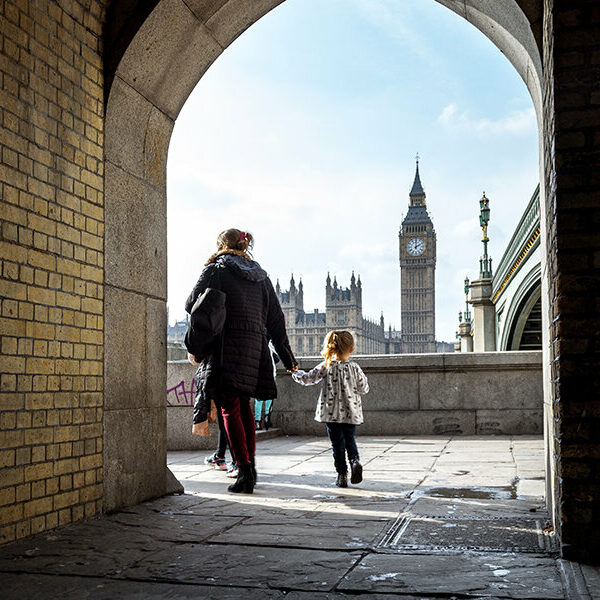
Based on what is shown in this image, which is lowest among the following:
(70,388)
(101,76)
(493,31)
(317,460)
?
(317,460)

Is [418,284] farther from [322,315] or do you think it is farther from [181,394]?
[181,394]

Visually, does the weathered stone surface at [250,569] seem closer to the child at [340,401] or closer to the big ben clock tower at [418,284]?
the child at [340,401]

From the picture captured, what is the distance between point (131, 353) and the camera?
5.05 m

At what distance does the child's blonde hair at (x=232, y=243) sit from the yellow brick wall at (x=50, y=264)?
1012 millimetres

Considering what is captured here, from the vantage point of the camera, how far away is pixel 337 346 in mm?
5938

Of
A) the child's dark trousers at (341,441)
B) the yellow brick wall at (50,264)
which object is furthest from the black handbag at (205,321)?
the child's dark trousers at (341,441)

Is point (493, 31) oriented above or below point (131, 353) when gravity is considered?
above

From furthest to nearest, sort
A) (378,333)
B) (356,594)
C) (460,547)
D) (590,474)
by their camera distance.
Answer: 1. (378,333)
2. (460,547)
3. (590,474)
4. (356,594)

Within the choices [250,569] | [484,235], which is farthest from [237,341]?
[484,235]

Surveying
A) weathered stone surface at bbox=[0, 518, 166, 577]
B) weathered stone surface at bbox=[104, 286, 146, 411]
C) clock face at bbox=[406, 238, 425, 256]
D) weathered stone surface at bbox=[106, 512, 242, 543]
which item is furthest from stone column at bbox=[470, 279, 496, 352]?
clock face at bbox=[406, 238, 425, 256]

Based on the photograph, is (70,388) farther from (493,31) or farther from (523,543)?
(493,31)

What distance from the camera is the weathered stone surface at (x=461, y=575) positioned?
9.45ft

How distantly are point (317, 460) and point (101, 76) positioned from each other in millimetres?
4085

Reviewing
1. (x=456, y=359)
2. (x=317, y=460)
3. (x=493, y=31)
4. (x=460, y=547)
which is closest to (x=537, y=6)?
(x=493, y=31)
